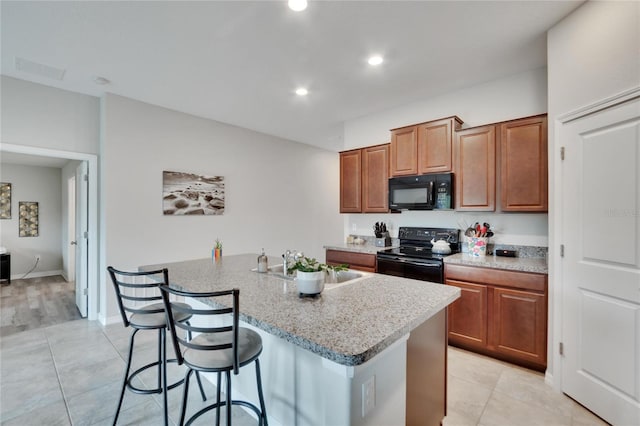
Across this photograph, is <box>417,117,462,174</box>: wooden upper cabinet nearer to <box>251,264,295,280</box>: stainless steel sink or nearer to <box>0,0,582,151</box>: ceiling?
<box>0,0,582,151</box>: ceiling

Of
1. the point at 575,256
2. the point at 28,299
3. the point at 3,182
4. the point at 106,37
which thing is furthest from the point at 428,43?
the point at 3,182

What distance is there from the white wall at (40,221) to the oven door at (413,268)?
23.8 feet

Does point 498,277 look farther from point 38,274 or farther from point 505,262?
point 38,274

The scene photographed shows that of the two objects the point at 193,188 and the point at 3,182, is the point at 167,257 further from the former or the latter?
the point at 3,182

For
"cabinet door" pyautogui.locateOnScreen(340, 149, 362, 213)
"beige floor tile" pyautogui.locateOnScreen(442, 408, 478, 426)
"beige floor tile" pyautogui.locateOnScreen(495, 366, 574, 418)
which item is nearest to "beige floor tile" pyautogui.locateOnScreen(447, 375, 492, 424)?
"beige floor tile" pyautogui.locateOnScreen(442, 408, 478, 426)

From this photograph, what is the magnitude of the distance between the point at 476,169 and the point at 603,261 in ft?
4.46

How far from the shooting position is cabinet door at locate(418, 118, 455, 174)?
3.23m

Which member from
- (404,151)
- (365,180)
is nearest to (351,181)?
(365,180)

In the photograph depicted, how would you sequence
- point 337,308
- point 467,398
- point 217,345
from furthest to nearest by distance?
1. point 467,398
2. point 337,308
3. point 217,345

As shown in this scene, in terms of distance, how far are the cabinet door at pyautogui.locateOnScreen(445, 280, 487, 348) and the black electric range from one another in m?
0.20

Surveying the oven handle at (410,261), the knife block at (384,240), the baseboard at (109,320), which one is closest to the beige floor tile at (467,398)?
the oven handle at (410,261)

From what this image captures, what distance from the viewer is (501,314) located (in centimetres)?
263

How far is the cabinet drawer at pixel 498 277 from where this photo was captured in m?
2.45

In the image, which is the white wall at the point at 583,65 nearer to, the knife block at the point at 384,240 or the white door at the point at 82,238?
the knife block at the point at 384,240
